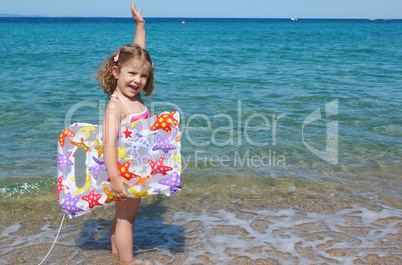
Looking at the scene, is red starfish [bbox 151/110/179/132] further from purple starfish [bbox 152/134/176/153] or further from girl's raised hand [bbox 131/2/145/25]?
girl's raised hand [bbox 131/2/145/25]

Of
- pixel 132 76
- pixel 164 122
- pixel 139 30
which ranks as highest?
pixel 139 30

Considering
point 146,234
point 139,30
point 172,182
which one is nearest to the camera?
point 172,182

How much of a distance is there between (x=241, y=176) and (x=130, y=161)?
89.4 inches

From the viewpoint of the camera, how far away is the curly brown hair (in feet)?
8.87

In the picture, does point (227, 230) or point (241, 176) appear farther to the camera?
point (241, 176)

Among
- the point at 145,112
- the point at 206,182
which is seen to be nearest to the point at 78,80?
the point at 206,182

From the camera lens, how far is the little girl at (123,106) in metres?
2.59

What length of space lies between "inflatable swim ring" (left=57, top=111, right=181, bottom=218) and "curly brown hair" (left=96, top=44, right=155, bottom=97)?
32 cm

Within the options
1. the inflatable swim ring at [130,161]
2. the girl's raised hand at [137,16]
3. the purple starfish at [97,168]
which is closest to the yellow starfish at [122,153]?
the inflatable swim ring at [130,161]

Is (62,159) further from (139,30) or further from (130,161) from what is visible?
(139,30)

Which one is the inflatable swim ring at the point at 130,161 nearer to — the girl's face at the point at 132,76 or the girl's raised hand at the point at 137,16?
the girl's face at the point at 132,76

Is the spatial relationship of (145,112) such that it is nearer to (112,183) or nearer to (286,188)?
(112,183)

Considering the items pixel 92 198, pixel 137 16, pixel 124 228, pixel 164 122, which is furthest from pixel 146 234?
pixel 137 16

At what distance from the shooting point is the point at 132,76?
2713 millimetres
